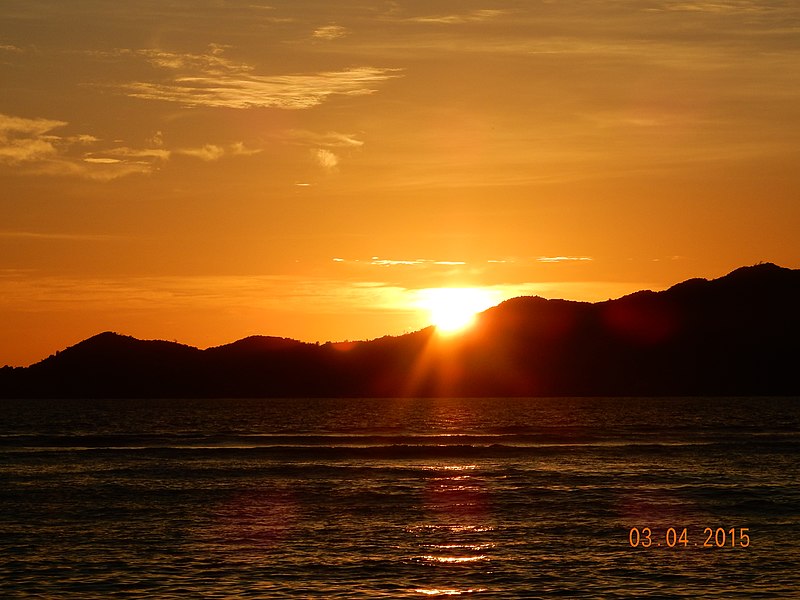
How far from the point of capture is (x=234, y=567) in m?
36.6

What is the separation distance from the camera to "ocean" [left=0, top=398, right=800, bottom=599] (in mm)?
33969

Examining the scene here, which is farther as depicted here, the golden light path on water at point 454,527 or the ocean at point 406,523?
the golden light path on water at point 454,527

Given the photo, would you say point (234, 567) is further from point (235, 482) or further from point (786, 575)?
point (235, 482)

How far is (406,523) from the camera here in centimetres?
4697
